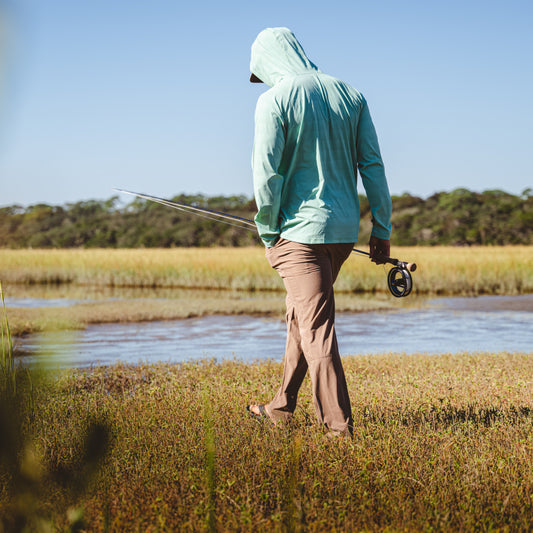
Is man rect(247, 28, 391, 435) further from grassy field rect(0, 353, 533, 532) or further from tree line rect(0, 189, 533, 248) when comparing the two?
tree line rect(0, 189, 533, 248)

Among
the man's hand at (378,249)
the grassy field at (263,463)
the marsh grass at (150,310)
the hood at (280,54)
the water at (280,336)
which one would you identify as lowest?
the water at (280,336)

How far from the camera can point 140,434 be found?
406 cm

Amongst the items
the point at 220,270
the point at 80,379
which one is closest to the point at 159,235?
the point at 220,270

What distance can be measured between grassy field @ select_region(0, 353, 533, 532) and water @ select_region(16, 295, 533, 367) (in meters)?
3.15

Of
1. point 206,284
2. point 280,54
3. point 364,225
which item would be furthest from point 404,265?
point 364,225

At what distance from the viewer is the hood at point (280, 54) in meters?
3.93

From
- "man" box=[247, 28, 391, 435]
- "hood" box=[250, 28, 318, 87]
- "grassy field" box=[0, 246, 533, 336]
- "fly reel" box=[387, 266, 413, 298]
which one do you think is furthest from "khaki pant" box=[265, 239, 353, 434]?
"grassy field" box=[0, 246, 533, 336]

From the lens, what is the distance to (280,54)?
3951 millimetres

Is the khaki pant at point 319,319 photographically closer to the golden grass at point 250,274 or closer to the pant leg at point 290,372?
the pant leg at point 290,372

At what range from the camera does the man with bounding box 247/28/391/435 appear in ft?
12.3

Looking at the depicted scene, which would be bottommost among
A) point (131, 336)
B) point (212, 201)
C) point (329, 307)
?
point (131, 336)

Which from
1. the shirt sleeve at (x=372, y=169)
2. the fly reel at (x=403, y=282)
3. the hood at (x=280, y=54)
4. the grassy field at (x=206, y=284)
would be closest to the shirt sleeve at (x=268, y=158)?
the hood at (x=280, y=54)

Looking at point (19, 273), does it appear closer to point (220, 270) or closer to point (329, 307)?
point (220, 270)

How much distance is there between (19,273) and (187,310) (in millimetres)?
15239
